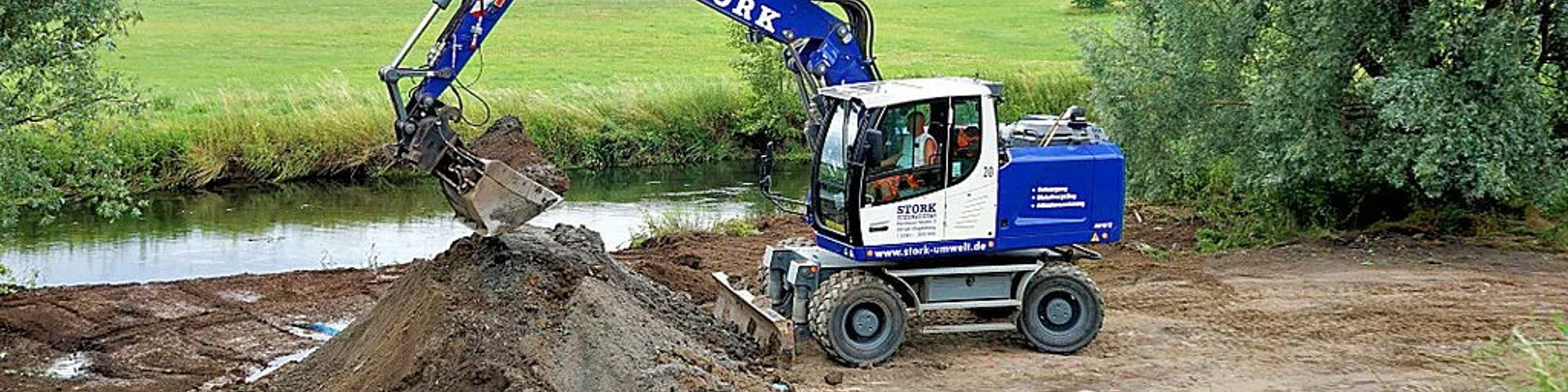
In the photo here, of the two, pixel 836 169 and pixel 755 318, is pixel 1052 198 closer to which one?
pixel 836 169

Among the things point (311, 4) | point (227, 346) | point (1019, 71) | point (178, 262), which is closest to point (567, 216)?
point (178, 262)

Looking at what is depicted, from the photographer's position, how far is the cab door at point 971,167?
1351 centimetres

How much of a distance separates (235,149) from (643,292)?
1474cm

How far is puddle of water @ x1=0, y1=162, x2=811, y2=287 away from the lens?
67.5ft

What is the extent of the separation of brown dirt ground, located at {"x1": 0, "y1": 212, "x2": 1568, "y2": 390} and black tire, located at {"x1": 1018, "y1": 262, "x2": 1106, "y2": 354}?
0.46 ft

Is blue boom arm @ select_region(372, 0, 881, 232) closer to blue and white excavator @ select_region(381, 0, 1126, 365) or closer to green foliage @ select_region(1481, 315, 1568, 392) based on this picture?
blue and white excavator @ select_region(381, 0, 1126, 365)

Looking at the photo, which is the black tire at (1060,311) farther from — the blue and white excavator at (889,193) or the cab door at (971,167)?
the cab door at (971,167)

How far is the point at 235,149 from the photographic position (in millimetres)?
27500

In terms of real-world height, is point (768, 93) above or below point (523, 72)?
above

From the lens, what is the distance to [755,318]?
13977mm

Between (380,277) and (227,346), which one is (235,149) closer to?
(380,277)

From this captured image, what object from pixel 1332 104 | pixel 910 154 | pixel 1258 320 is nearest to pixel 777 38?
pixel 910 154

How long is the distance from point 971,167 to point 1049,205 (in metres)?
0.76

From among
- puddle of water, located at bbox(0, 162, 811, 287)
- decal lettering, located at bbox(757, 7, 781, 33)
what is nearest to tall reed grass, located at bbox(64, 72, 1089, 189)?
puddle of water, located at bbox(0, 162, 811, 287)
